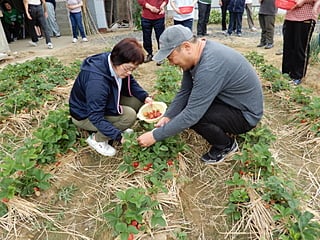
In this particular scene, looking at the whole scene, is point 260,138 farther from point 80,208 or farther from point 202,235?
point 80,208

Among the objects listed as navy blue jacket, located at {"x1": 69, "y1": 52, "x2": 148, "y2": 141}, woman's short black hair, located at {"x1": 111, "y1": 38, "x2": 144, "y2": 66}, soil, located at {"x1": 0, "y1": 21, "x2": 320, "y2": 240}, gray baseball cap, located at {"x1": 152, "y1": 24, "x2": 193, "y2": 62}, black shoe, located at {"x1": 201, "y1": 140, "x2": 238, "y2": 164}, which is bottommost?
soil, located at {"x1": 0, "y1": 21, "x2": 320, "y2": 240}

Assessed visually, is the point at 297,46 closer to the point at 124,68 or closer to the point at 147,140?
the point at 124,68

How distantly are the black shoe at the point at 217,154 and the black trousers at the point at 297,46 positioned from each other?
6.44 ft

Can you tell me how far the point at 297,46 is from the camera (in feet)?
12.0

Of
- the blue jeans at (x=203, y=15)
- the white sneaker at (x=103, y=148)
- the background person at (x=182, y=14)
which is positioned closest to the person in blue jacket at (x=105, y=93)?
the white sneaker at (x=103, y=148)

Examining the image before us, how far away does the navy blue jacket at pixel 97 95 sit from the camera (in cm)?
219

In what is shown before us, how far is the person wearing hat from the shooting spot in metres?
1.83

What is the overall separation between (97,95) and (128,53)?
1.26 feet

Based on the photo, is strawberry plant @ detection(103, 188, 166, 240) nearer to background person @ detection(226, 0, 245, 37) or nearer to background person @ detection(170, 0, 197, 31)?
background person @ detection(170, 0, 197, 31)

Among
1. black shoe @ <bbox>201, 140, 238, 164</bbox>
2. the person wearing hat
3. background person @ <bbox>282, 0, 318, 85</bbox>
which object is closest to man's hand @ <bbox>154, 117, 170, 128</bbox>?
the person wearing hat

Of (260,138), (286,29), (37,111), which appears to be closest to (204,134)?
(260,138)

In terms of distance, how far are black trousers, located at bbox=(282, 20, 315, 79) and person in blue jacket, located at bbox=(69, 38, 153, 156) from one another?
7.49ft

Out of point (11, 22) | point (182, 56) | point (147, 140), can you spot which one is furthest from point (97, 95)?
point (11, 22)

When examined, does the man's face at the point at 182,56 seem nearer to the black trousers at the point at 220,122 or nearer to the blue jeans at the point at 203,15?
the black trousers at the point at 220,122
